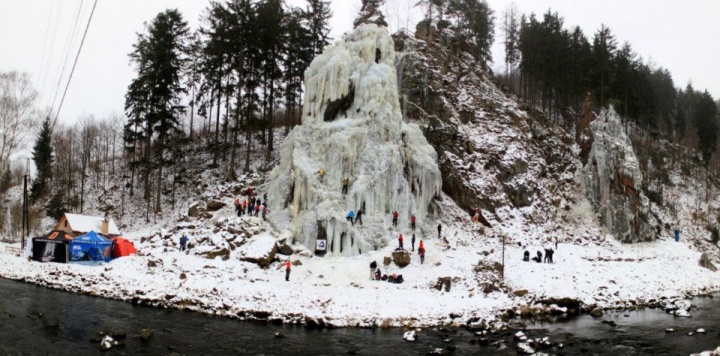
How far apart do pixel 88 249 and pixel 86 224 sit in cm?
961

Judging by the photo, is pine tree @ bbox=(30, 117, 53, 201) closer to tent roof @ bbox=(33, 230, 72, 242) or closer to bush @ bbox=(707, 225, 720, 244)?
tent roof @ bbox=(33, 230, 72, 242)

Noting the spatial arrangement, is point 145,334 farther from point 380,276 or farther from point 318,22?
point 318,22

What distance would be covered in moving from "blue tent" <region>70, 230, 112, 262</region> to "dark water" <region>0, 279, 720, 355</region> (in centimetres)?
686

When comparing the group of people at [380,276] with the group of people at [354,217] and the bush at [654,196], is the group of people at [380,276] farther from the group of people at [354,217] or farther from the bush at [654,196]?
the bush at [654,196]

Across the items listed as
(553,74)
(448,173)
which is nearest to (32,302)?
(448,173)

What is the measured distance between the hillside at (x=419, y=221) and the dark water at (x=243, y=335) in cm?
178

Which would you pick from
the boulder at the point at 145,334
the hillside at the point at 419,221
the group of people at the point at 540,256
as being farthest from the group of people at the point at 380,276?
the boulder at the point at 145,334

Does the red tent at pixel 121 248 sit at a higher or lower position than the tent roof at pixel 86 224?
lower

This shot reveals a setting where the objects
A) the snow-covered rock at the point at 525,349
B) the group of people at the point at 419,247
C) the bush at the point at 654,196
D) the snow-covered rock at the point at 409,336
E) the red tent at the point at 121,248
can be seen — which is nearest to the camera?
the snow-covered rock at the point at 525,349

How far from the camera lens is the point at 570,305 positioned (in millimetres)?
25156

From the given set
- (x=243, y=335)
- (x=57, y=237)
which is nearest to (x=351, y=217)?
(x=243, y=335)

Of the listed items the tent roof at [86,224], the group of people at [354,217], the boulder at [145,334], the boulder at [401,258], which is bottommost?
the boulder at [145,334]

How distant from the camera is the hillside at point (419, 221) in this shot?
987 inches

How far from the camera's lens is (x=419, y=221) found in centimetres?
3469
